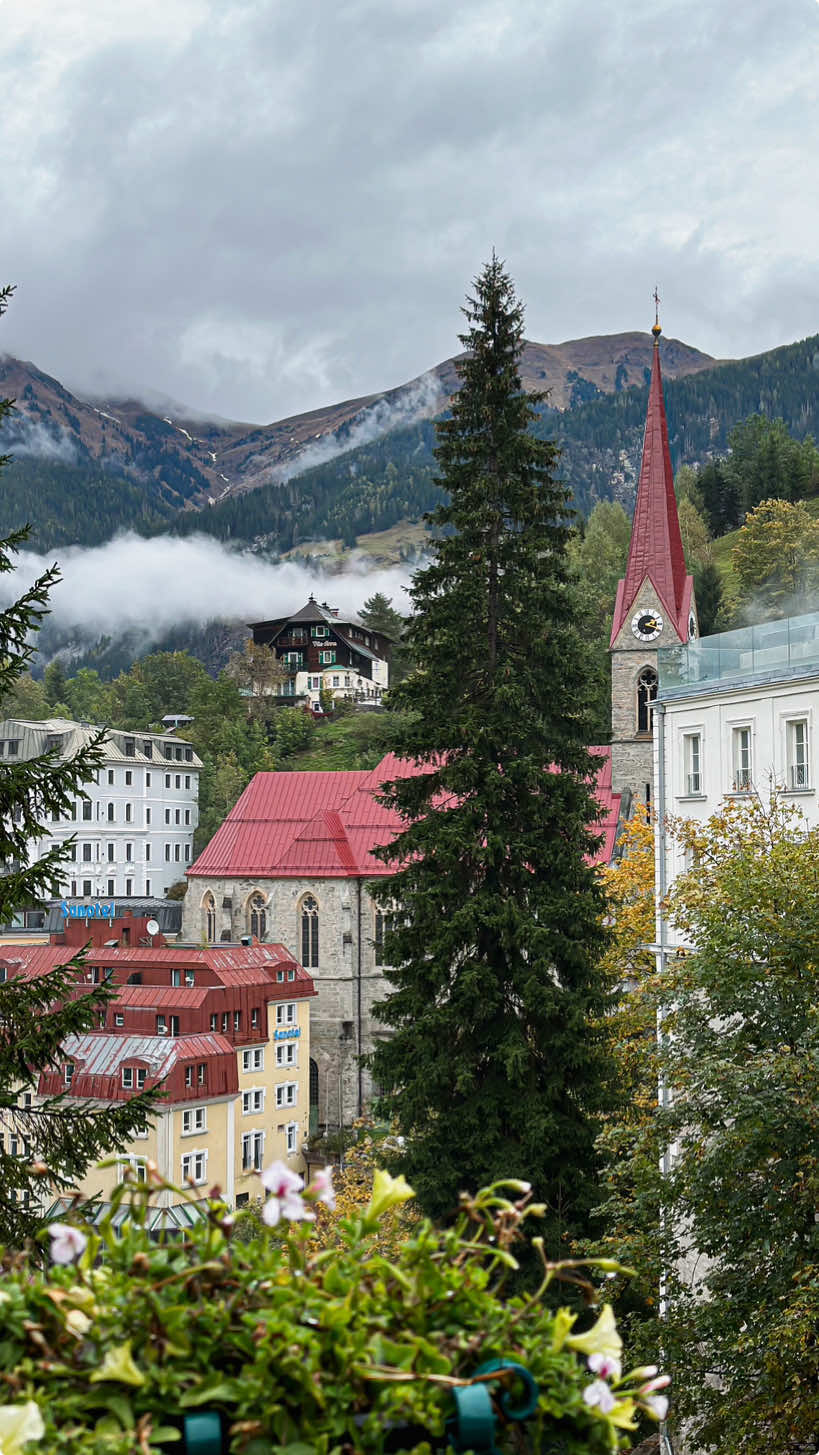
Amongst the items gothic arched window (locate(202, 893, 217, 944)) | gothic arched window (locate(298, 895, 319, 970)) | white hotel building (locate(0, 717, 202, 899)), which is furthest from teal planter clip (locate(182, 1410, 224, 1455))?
white hotel building (locate(0, 717, 202, 899))

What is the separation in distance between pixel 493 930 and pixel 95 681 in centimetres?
11726

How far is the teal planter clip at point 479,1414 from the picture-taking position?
2.40 meters

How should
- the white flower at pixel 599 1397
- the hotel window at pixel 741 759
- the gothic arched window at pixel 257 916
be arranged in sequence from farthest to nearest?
1. the gothic arched window at pixel 257 916
2. the hotel window at pixel 741 759
3. the white flower at pixel 599 1397

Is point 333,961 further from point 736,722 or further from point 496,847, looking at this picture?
point 496,847

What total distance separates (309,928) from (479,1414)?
58361 mm

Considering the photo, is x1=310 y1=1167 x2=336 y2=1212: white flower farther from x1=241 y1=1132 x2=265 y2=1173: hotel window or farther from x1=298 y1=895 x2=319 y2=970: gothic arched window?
x1=298 y1=895 x2=319 y2=970: gothic arched window

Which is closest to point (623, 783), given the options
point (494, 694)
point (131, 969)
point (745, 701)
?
point (131, 969)

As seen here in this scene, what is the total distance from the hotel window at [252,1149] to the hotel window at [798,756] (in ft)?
90.1

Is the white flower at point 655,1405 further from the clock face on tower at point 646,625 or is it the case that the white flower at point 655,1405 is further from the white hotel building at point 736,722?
the clock face on tower at point 646,625

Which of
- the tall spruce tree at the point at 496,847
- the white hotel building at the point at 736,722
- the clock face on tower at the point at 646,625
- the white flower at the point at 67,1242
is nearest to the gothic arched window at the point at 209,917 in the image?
the clock face on tower at the point at 646,625

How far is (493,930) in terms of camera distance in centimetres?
2108

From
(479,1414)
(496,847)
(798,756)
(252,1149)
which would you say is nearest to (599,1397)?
(479,1414)

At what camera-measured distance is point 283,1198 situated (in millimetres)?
2805

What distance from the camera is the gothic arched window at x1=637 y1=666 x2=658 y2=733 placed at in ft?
180
